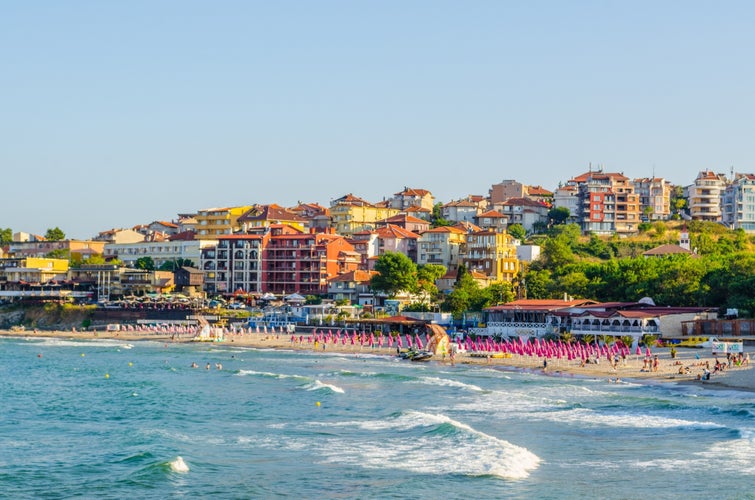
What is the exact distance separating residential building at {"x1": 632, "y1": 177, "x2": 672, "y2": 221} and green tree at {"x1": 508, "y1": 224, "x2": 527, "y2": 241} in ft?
62.3

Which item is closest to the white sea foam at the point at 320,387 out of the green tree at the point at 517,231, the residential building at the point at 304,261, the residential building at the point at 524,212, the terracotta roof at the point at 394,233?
the residential building at the point at 304,261

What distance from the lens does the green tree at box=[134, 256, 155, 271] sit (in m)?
129

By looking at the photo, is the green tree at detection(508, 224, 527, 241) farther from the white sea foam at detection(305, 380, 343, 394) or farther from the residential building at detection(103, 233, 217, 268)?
the white sea foam at detection(305, 380, 343, 394)

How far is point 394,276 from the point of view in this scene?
333 ft

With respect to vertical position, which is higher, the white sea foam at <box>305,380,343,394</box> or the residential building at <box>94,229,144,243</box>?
the residential building at <box>94,229,144,243</box>

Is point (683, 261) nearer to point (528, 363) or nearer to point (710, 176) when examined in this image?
point (528, 363)

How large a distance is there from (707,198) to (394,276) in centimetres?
5133

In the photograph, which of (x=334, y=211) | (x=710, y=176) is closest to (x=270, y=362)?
(x=334, y=211)

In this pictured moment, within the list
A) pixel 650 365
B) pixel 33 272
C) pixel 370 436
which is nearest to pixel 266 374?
pixel 650 365

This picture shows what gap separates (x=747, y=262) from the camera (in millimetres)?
81562

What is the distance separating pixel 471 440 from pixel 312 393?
16242mm

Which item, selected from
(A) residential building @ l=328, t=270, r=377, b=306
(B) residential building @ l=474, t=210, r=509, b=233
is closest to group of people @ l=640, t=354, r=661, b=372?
(A) residential building @ l=328, t=270, r=377, b=306

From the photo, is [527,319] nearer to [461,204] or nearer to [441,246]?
[441,246]

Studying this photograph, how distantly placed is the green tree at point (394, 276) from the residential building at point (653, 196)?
4790cm
